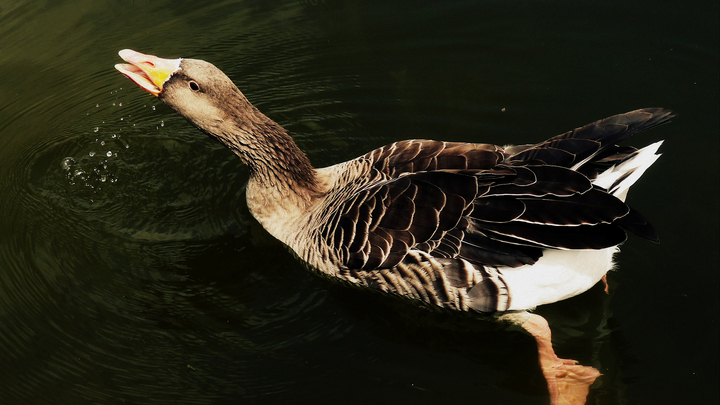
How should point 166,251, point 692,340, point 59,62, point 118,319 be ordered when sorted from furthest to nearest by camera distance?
point 59,62 < point 166,251 < point 118,319 < point 692,340

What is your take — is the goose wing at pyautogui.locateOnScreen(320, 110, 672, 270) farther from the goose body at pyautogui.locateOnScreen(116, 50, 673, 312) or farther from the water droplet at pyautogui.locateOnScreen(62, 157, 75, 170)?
the water droplet at pyautogui.locateOnScreen(62, 157, 75, 170)

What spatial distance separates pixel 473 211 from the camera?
4.57 meters

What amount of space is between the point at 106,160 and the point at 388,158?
9.71ft

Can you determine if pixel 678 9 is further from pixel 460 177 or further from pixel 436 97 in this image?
pixel 460 177

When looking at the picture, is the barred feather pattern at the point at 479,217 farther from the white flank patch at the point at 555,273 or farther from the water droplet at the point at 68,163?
the water droplet at the point at 68,163

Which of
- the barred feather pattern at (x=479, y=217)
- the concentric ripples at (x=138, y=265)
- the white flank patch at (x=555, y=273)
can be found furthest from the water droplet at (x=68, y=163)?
the white flank patch at (x=555, y=273)

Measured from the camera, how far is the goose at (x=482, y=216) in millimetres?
4383

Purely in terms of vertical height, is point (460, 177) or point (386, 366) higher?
point (460, 177)

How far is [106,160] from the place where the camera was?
6.30m

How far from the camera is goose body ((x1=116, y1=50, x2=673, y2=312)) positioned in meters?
4.39

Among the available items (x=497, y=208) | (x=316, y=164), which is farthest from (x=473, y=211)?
(x=316, y=164)

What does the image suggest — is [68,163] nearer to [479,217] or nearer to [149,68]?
[149,68]

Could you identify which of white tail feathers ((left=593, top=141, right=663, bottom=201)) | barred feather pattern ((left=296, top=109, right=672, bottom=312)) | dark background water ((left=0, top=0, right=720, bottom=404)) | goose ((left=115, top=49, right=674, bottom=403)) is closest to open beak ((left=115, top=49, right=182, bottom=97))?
goose ((left=115, top=49, right=674, bottom=403))

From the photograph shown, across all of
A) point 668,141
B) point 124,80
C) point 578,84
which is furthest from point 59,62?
point 668,141
